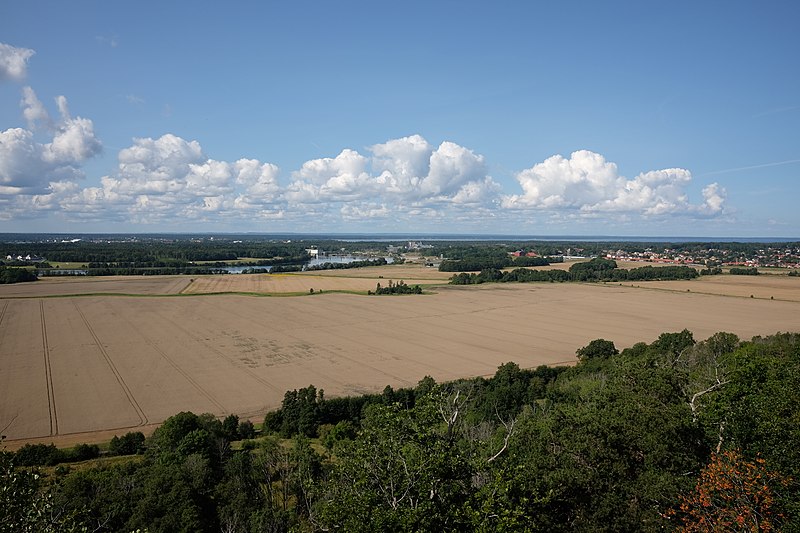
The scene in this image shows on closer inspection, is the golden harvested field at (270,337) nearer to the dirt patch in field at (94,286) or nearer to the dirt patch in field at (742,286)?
the dirt patch in field at (94,286)

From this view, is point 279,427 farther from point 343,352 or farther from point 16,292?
point 16,292

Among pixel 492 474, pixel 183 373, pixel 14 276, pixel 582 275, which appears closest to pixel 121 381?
pixel 183 373

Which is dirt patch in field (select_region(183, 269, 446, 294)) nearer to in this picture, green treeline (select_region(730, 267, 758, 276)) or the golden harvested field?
the golden harvested field

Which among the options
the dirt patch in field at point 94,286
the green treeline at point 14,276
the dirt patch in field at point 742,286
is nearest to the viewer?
the dirt patch in field at point 94,286

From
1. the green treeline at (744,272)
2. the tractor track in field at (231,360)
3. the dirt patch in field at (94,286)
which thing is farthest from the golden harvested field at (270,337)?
the green treeline at (744,272)

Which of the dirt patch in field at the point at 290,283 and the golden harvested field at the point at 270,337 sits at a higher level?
the dirt patch in field at the point at 290,283

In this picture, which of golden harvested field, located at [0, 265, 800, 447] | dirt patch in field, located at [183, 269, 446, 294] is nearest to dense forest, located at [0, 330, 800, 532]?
golden harvested field, located at [0, 265, 800, 447]
